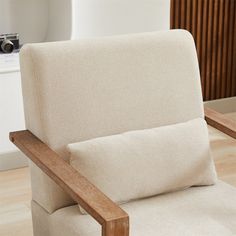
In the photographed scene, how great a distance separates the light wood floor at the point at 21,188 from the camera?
273 centimetres

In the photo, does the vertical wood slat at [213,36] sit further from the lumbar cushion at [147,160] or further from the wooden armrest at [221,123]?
the lumbar cushion at [147,160]

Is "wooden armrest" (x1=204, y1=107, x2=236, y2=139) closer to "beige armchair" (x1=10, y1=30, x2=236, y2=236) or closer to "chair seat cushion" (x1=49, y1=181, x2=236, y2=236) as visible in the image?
"beige armchair" (x1=10, y1=30, x2=236, y2=236)

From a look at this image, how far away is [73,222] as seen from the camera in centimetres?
191

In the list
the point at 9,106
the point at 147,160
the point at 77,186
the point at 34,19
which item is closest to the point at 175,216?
the point at 147,160

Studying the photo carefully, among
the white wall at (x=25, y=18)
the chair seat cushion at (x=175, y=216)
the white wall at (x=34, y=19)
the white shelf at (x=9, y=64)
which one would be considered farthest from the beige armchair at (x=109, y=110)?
the white wall at (x=25, y=18)

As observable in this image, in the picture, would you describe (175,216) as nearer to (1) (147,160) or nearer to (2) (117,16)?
(1) (147,160)

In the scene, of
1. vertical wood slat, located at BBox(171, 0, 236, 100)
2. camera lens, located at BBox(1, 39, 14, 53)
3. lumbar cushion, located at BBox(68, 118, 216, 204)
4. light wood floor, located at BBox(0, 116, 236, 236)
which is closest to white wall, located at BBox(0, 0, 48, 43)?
camera lens, located at BBox(1, 39, 14, 53)

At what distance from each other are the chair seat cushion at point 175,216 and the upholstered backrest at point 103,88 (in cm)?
13

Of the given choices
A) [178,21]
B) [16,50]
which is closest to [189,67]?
[16,50]

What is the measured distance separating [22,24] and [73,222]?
5.87 feet

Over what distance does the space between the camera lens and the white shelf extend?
0.05 metres

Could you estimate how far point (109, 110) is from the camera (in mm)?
2084

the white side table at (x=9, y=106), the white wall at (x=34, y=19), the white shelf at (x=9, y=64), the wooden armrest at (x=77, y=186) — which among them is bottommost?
the white side table at (x=9, y=106)

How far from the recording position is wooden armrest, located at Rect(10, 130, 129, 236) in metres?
1.55
